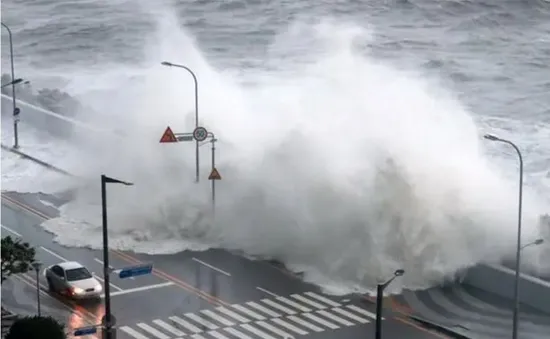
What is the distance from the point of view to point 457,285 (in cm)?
3091

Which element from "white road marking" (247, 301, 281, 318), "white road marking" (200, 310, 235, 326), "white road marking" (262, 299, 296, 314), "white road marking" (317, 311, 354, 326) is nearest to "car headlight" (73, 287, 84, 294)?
"white road marking" (200, 310, 235, 326)

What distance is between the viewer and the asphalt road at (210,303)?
27141mm

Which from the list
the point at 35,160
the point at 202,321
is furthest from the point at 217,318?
the point at 35,160

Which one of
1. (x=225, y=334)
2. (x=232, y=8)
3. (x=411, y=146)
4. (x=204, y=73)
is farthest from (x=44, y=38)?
(x=225, y=334)

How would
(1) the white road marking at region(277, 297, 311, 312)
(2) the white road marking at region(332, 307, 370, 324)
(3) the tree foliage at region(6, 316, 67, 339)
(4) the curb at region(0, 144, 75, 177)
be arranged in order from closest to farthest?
(3) the tree foliage at region(6, 316, 67, 339) < (2) the white road marking at region(332, 307, 370, 324) < (1) the white road marking at region(277, 297, 311, 312) < (4) the curb at region(0, 144, 75, 177)

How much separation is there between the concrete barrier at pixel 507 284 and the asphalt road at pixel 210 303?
343 centimetres

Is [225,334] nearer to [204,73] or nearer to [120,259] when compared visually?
[120,259]

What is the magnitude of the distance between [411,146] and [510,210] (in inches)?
151

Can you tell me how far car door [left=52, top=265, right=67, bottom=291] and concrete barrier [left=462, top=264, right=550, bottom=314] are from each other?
37.3ft

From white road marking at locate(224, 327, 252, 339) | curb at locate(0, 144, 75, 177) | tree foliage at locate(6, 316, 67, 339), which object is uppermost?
tree foliage at locate(6, 316, 67, 339)

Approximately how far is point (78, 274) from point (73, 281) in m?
0.39

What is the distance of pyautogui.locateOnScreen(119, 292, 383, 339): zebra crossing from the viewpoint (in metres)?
26.9

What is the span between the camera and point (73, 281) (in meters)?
29.3

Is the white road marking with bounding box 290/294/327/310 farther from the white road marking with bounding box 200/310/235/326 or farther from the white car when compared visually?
the white car
